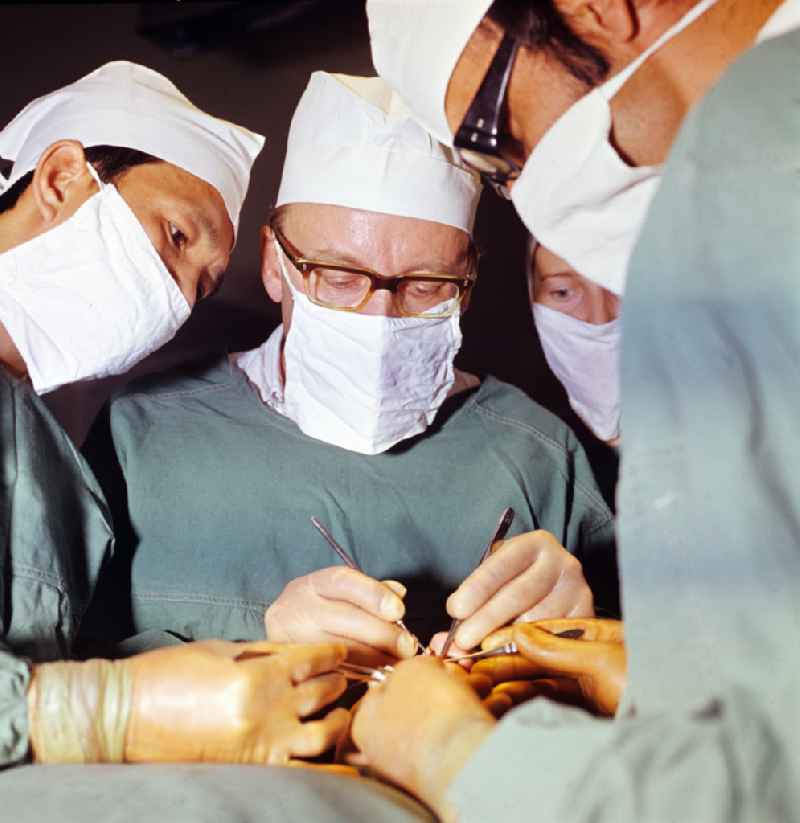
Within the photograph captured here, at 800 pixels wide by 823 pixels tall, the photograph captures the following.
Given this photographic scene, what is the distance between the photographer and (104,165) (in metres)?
1.36

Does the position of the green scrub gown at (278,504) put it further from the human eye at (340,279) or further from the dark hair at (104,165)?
the dark hair at (104,165)

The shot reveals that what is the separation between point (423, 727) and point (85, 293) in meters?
0.79

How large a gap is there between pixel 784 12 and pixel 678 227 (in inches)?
10.2

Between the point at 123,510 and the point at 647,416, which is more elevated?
the point at 647,416

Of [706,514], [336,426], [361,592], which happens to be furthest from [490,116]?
[336,426]

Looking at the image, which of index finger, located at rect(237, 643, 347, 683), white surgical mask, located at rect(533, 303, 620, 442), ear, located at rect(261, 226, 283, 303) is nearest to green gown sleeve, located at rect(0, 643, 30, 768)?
index finger, located at rect(237, 643, 347, 683)

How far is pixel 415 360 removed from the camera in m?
1.60

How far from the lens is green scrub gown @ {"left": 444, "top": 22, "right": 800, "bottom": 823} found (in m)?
0.60

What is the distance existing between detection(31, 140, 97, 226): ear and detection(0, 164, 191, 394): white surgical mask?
0.9 inches

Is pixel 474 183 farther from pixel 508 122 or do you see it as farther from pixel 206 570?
pixel 206 570

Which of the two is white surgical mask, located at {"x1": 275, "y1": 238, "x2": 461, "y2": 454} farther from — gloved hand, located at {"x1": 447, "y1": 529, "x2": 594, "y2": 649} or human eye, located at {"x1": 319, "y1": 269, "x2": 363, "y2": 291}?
gloved hand, located at {"x1": 447, "y1": 529, "x2": 594, "y2": 649}

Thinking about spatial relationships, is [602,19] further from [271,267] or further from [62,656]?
[62,656]

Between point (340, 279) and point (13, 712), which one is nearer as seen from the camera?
point (13, 712)

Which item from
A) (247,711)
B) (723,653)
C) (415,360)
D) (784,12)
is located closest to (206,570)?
(415,360)
